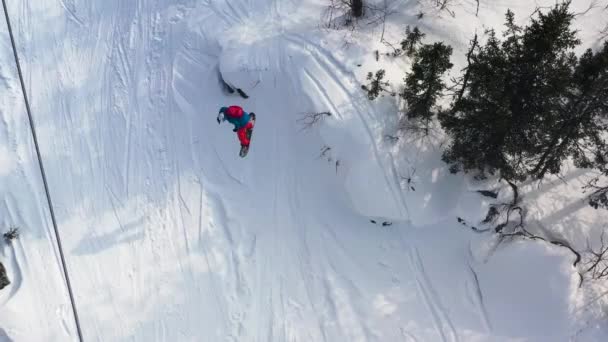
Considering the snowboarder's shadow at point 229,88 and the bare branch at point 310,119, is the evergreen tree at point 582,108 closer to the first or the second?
the bare branch at point 310,119

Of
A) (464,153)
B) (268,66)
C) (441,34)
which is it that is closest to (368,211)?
(464,153)

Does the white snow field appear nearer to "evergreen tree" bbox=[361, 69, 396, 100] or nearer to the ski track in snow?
the ski track in snow

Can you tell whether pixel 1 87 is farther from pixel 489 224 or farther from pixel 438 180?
pixel 489 224

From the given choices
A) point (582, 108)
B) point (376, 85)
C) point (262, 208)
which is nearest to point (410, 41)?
point (376, 85)

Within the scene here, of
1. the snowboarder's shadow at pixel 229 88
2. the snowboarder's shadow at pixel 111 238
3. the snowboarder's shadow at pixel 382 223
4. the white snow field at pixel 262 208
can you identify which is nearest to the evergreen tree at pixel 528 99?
the white snow field at pixel 262 208

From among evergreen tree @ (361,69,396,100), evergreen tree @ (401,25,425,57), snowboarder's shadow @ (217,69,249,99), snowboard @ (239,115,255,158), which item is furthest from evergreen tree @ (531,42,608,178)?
snowboarder's shadow @ (217,69,249,99)

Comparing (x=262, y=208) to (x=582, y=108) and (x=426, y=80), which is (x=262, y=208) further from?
(x=582, y=108)

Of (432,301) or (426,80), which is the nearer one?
(426,80)
